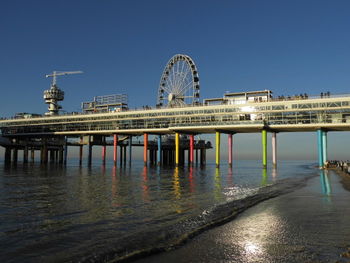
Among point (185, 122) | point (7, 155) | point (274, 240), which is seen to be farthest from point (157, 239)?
point (7, 155)

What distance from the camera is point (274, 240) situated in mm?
10461

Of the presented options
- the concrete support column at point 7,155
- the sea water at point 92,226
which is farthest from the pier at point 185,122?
the sea water at point 92,226

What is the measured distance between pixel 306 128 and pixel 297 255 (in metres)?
70.9

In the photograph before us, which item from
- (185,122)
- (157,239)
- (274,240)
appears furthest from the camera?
(185,122)

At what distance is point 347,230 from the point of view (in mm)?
11719

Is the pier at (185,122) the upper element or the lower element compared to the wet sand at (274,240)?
upper

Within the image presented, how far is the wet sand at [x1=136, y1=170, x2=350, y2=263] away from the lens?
28.7 feet

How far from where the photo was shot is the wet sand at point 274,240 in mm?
8742

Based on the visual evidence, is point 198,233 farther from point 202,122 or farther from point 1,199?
point 202,122

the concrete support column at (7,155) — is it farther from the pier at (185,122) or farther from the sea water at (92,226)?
the sea water at (92,226)

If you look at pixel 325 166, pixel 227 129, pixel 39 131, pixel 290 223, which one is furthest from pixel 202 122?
pixel 290 223

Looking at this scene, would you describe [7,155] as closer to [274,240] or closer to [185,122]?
[185,122]

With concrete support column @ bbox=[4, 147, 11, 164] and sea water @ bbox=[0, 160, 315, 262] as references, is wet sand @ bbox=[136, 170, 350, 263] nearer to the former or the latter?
sea water @ bbox=[0, 160, 315, 262]

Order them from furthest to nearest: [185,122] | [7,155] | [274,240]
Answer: [7,155]
[185,122]
[274,240]
